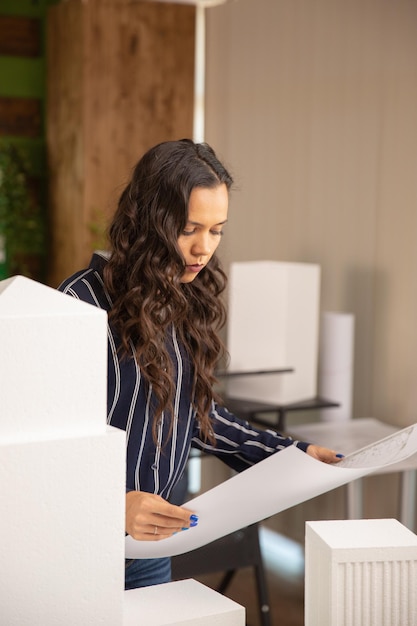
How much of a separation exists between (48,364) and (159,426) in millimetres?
575

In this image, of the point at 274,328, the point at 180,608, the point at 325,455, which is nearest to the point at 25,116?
the point at 274,328

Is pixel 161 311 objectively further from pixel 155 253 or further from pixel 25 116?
pixel 25 116

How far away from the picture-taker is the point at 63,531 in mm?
782

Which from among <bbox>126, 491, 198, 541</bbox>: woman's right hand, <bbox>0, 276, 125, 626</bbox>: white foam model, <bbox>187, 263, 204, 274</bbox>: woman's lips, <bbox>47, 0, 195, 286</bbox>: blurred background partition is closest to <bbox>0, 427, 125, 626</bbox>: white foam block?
<bbox>0, 276, 125, 626</bbox>: white foam model

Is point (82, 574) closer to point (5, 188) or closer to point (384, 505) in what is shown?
point (384, 505)

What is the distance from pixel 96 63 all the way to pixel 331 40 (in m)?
1.21

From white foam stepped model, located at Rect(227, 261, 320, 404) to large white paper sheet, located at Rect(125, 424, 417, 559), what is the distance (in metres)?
1.81

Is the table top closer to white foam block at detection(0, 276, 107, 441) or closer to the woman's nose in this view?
the woman's nose

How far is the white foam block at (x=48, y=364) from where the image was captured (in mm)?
749

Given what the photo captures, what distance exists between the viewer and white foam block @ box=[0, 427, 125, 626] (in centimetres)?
76

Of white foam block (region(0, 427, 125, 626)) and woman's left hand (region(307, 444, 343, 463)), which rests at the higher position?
white foam block (region(0, 427, 125, 626))

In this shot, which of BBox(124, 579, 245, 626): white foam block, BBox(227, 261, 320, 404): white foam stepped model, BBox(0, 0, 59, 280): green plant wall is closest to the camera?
BBox(124, 579, 245, 626): white foam block

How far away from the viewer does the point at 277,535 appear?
3.56 m

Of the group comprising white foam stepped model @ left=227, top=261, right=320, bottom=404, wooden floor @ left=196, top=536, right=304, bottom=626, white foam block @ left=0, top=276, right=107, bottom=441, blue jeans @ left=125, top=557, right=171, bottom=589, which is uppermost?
white foam block @ left=0, top=276, right=107, bottom=441
